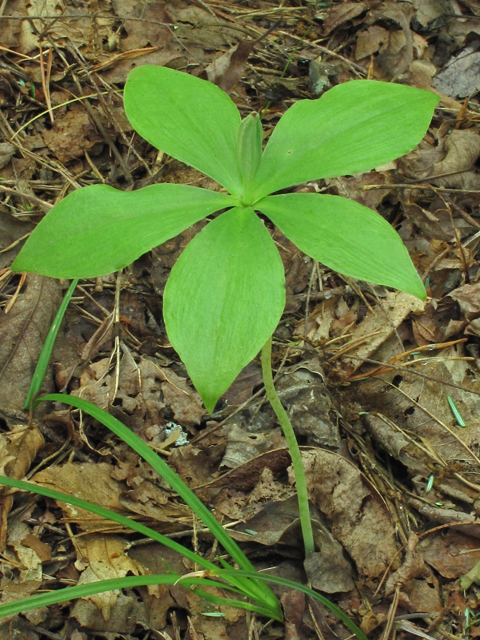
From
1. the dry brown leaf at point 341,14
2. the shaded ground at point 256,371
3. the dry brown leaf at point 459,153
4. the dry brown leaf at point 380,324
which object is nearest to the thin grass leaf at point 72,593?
the shaded ground at point 256,371

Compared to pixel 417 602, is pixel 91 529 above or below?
above

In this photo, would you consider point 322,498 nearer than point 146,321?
Yes

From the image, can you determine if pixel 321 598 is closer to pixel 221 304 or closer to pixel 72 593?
pixel 72 593

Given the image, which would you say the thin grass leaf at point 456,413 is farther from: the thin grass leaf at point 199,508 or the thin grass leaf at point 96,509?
the thin grass leaf at point 96,509

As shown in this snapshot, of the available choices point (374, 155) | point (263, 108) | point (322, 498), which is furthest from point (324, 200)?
point (263, 108)

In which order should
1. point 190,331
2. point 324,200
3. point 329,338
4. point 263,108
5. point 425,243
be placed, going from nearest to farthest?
point 190,331 → point 324,200 → point 329,338 → point 425,243 → point 263,108

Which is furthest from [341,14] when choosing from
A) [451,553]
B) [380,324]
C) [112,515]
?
[112,515]

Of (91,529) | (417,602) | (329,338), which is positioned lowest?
(417,602)

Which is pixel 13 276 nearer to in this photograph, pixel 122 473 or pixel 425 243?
pixel 122 473
